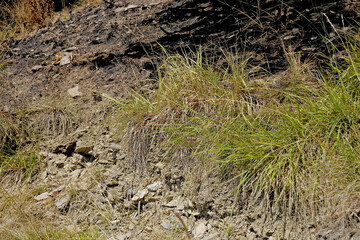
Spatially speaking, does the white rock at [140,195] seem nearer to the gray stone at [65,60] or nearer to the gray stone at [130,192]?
the gray stone at [130,192]

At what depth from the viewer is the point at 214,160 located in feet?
8.33

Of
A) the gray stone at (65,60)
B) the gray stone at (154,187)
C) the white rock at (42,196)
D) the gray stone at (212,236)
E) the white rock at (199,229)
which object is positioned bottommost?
the white rock at (199,229)

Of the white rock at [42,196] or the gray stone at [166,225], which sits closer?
the gray stone at [166,225]

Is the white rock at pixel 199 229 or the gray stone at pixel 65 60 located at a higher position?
the gray stone at pixel 65 60

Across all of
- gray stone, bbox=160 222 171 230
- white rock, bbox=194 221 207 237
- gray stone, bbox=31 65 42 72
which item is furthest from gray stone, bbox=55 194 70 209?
gray stone, bbox=31 65 42 72

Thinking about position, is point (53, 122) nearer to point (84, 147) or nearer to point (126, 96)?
point (84, 147)

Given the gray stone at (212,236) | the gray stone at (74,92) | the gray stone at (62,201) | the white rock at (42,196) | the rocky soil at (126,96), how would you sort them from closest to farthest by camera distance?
1. the gray stone at (212,236)
2. the rocky soil at (126,96)
3. the gray stone at (62,201)
4. the white rock at (42,196)
5. the gray stone at (74,92)

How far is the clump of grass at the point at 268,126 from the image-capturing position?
2160mm

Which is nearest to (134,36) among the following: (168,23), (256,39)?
(168,23)

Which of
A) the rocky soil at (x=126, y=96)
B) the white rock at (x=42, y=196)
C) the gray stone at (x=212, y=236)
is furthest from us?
the white rock at (x=42, y=196)

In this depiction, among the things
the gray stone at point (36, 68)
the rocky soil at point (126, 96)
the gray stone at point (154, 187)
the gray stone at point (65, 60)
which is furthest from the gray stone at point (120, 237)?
the gray stone at point (36, 68)

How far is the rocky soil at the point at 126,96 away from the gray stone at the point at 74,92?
0.02 meters

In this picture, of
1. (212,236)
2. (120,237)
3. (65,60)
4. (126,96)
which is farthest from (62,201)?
(65,60)

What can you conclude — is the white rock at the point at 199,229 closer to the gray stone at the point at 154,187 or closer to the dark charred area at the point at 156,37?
the gray stone at the point at 154,187
